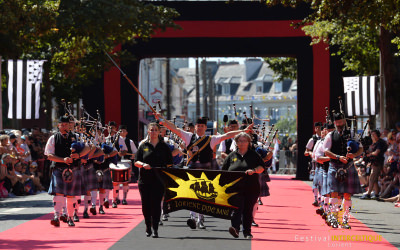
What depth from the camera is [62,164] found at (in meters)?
14.6

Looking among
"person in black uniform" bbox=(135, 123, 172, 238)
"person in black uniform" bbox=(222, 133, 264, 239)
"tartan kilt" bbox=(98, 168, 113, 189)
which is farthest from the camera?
"tartan kilt" bbox=(98, 168, 113, 189)

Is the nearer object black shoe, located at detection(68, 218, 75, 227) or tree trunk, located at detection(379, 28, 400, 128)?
black shoe, located at detection(68, 218, 75, 227)

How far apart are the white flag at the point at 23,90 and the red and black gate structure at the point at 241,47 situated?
33.4 ft

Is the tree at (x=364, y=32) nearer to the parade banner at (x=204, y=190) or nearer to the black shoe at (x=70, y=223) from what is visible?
the parade banner at (x=204, y=190)

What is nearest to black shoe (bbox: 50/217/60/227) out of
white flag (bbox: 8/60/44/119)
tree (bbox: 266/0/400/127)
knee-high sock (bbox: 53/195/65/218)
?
knee-high sock (bbox: 53/195/65/218)

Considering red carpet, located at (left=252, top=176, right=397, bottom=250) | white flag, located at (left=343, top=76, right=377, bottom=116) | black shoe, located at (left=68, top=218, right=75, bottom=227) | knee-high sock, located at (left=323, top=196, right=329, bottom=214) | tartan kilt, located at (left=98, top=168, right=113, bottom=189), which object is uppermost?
white flag, located at (left=343, top=76, right=377, bottom=116)

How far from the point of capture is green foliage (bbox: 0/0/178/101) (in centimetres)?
2494

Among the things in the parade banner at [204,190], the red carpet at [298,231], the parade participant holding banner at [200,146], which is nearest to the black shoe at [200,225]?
the red carpet at [298,231]

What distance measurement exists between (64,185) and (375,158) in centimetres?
1074

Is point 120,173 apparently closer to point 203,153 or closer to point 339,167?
point 203,153

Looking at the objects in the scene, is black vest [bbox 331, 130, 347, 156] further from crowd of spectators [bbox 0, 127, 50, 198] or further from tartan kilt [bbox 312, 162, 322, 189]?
crowd of spectators [bbox 0, 127, 50, 198]

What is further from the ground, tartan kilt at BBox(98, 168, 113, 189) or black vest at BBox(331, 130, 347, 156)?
black vest at BBox(331, 130, 347, 156)

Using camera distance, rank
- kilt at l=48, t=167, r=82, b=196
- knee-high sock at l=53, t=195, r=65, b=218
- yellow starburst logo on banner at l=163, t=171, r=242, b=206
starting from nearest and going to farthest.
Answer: yellow starburst logo on banner at l=163, t=171, r=242, b=206
kilt at l=48, t=167, r=82, b=196
knee-high sock at l=53, t=195, r=65, b=218

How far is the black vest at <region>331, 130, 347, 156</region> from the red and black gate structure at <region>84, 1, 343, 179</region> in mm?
19202
